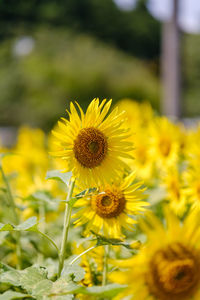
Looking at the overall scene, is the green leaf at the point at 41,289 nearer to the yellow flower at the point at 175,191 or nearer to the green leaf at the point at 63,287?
the green leaf at the point at 63,287

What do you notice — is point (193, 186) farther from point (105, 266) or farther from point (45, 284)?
point (45, 284)

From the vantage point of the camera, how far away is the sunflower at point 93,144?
2.68 feet

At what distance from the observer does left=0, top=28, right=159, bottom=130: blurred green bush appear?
12305 mm

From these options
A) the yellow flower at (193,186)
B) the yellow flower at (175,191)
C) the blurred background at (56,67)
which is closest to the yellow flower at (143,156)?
the yellow flower at (175,191)

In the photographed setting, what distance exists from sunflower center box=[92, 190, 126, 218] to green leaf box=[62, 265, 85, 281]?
189 millimetres

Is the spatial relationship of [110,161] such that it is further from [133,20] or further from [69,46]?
[133,20]

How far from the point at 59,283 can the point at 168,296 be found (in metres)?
0.18

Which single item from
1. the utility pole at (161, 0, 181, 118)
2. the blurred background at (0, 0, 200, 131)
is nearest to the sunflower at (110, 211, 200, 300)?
the utility pole at (161, 0, 181, 118)

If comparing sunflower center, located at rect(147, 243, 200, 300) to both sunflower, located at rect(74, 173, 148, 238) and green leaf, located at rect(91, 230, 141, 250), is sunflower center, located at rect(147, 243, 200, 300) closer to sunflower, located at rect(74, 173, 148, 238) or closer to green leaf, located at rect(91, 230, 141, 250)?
green leaf, located at rect(91, 230, 141, 250)

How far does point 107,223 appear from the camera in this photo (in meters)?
0.91

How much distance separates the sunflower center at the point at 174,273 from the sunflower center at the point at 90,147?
0.97 ft

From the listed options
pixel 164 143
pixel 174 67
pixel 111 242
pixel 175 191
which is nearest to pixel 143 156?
pixel 164 143

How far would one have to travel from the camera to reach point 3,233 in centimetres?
91

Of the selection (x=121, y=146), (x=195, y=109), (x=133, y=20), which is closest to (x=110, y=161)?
(x=121, y=146)
